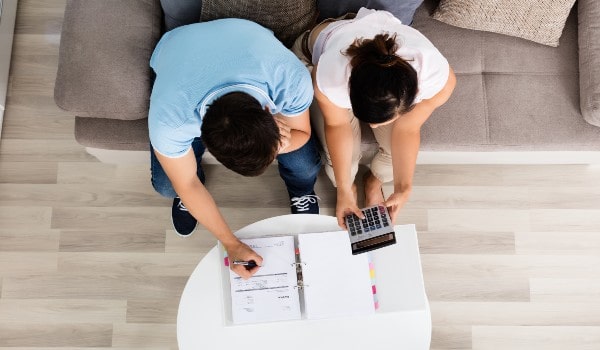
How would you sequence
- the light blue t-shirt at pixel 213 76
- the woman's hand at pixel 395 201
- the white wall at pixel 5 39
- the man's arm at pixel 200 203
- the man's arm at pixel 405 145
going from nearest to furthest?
1. the light blue t-shirt at pixel 213 76
2. the man's arm at pixel 200 203
3. the man's arm at pixel 405 145
4. the woman's hand at pixel 395 201
5. the white wall at pixel 5 39

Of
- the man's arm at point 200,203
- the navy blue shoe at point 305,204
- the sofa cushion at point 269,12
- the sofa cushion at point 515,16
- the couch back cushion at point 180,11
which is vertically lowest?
the navy blue shoe at point 305,204

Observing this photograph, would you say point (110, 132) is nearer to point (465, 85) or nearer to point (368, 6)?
point (368, 6)

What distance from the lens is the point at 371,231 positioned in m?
1.51

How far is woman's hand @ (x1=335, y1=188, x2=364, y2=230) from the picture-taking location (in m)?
1.59

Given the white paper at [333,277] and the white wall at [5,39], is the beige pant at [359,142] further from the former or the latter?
the white wall at [5,39]

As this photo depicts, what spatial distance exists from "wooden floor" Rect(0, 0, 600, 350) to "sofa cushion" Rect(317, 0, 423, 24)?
639 mm

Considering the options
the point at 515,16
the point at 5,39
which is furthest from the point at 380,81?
the point at 5,39

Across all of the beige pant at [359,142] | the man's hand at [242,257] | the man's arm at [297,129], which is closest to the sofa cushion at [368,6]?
the beige pant at [359,142]

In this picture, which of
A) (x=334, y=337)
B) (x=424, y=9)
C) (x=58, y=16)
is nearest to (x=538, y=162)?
(x=424, y=9)

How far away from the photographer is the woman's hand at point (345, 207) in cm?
159

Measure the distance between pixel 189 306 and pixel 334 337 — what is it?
419 mm

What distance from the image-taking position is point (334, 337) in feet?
5.07

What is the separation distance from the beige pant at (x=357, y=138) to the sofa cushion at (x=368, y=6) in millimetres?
157

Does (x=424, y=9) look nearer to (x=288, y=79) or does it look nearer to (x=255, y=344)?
(x=288, y=79)
